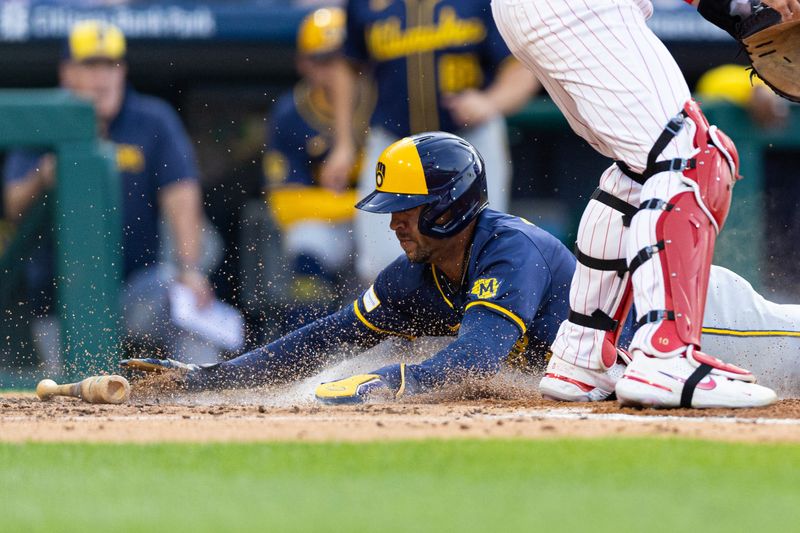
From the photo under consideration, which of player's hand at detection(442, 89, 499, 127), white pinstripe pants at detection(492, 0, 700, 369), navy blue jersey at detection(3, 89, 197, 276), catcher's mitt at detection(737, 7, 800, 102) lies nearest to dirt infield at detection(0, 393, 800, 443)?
white pinstripe pants at detection(492, 0, 700, 369)

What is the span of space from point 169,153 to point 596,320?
4.18 m

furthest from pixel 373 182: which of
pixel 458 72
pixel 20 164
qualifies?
pixel 20 164

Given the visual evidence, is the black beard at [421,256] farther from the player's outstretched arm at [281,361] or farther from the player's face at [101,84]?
the player's face at [101,84]

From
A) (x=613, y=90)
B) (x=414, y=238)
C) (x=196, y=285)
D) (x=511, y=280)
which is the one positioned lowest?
(x=196, y=285)

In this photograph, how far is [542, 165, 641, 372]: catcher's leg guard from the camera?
12.0 feet

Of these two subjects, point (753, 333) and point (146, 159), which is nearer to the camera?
point (753, 333)

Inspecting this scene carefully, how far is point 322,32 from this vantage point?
24.5ft

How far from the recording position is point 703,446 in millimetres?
2809

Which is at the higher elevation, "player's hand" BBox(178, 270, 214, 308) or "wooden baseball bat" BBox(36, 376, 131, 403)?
"wooden baseball bat" BBox(36, 376, 131, 403)

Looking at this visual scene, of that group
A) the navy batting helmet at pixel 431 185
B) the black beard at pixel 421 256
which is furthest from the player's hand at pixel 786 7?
the black beard at pixel 421 256

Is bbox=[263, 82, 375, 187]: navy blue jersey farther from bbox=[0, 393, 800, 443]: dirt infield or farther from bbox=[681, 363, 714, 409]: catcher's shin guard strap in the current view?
bbox=[681, 363, 714, 409]: catcher's shin guard strap

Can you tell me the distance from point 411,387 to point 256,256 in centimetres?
406

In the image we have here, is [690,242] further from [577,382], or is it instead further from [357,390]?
[357,390]

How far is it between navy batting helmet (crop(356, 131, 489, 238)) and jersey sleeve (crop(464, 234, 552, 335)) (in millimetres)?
154
